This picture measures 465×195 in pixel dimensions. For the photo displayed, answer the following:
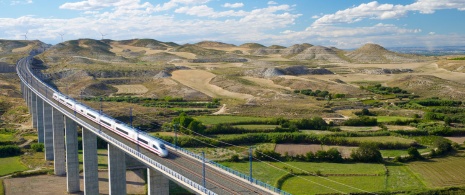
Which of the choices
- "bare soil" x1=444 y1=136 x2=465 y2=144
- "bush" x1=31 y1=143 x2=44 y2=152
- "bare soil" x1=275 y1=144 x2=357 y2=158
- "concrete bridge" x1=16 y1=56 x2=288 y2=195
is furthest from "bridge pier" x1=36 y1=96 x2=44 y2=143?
"bare soil" x1=444 y1=136 x2=465 y2=144

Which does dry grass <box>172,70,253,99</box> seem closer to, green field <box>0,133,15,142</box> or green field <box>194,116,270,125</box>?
green field <box>194,116,270,125</box>

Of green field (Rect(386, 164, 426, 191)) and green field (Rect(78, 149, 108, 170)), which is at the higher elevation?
green field (Rect(386, 164, 426, 191))

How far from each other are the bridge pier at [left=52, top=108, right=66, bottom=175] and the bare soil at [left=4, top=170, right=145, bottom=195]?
4.96 ft

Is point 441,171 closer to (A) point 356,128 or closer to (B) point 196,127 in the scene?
(A) point 356,128

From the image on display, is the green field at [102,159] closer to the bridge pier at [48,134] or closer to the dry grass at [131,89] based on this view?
the bridge pier at [48,134]

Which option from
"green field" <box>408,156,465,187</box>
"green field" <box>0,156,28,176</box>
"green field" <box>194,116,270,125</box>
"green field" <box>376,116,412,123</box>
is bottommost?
"green field" <box>0,156,28,176</box>

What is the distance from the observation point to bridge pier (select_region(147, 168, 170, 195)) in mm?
36375

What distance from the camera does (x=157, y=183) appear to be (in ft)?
120

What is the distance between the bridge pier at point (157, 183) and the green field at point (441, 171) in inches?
1284

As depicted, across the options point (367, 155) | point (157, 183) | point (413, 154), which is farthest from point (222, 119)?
point (157, 183)

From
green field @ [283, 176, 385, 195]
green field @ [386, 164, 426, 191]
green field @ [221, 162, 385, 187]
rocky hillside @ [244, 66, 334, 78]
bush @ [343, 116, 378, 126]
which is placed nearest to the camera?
green field @ [283, 176, 385, 195]

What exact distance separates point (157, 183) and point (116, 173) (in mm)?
8137

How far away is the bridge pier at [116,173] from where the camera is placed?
42.7m

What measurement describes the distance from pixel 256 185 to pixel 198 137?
40.8m
